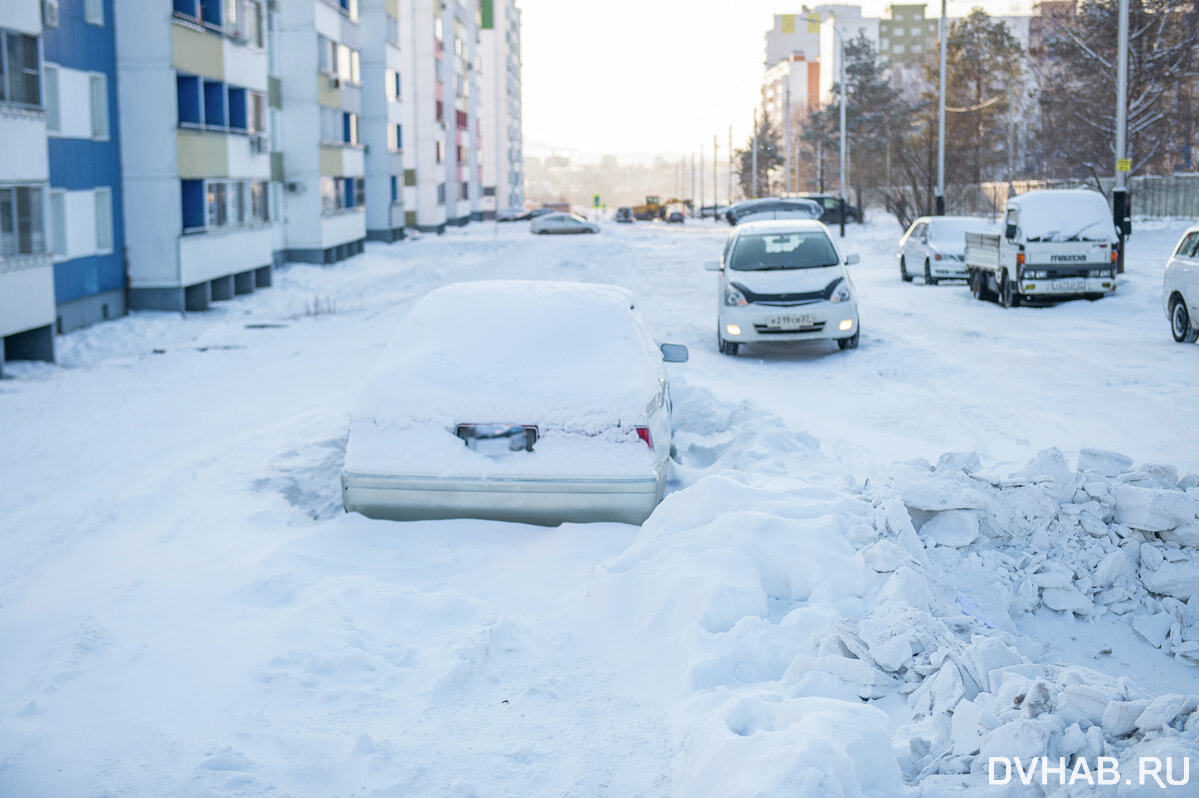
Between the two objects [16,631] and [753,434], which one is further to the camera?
[753,434]

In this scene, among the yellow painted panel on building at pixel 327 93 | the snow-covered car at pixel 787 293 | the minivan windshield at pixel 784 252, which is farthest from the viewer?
the yellow painted panel on building at pixel 327 93

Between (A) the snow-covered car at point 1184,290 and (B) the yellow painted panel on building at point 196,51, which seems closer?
(A) the snow-covered car at point 1184,290

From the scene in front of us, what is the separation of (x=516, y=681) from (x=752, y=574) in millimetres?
1337

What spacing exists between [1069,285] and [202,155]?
1815 centimetres

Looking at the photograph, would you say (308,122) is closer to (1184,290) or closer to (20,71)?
(20,71)

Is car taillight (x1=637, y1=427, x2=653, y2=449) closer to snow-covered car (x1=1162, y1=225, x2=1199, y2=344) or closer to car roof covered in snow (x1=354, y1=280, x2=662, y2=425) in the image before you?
car roof covered in snow (x1=354, y1=280, x2=662, y2=425)

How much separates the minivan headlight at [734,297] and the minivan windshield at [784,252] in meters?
0.47

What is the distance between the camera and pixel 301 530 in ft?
24.1

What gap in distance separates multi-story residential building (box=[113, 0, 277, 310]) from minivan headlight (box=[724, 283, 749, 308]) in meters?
13.5

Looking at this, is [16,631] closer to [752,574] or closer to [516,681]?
[516,681]

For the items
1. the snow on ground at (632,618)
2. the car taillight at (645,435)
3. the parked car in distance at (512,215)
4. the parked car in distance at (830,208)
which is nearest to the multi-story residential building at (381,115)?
the parked car in distance at (830,208)

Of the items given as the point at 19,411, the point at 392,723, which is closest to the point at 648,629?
the point at 392,723

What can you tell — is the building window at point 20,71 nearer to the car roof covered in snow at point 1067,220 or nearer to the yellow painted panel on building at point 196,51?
the yellow painted panel on building at point 196,51

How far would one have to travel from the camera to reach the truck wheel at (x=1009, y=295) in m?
23.1
